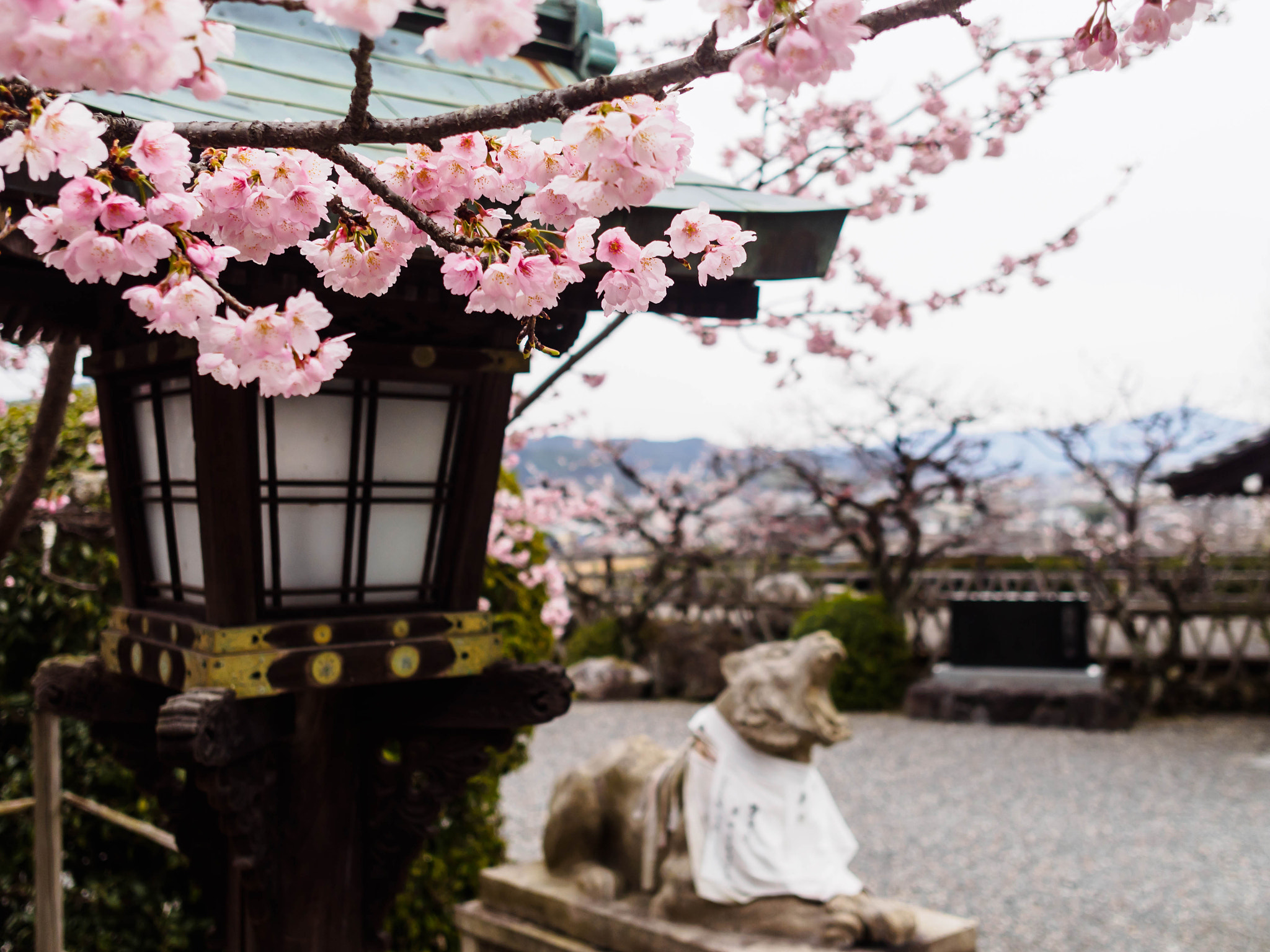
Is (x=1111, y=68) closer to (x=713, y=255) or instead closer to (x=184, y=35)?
(x=713, y=255)

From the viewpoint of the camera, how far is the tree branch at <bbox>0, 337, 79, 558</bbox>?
6.69ft

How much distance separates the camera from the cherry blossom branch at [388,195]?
0.94 meters

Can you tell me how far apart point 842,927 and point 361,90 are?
9.44 ft

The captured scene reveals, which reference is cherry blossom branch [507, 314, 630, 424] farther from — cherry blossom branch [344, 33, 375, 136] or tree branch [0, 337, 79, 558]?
cherry blossom branch [344, 33, 375, 136]

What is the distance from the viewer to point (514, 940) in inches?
135

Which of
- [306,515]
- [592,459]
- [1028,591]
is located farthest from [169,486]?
[1028,591]

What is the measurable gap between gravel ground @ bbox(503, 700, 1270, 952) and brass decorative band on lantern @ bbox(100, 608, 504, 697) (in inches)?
186

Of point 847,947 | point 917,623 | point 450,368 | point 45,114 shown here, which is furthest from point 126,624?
point 917,623

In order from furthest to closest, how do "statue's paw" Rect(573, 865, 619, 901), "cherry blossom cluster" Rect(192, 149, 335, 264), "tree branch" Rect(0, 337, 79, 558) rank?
"statue's paw" Rect(573, 865, 619, 901) < "tree branch" Rect(0, 337, 79, 558) < "cherry blossom cluster" Rect(192, 149, 335, 264)

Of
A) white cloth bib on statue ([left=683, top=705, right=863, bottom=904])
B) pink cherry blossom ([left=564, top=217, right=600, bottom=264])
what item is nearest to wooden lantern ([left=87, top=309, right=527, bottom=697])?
pink cherry blossom ([left=564, top=217, right=600, bottom=264])

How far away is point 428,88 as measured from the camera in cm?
204

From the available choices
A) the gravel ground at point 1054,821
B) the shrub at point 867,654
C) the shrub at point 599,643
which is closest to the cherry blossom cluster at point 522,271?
the gravel ground at point 1054,821

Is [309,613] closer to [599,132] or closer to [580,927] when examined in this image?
[599,132]

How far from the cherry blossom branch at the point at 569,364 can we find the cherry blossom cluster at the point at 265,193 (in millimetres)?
1399
